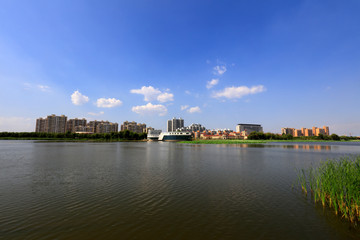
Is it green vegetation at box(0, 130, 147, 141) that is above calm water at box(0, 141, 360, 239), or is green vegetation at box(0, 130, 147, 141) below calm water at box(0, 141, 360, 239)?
above

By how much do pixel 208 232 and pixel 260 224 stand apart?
108 inches

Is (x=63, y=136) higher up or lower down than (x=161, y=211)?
higher up

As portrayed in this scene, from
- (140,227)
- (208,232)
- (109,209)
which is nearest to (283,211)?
(208,232)

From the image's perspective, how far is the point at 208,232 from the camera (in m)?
7.27

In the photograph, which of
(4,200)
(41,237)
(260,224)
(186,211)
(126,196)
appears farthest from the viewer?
(126,196)

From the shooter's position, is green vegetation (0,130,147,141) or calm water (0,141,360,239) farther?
green vegetation (0,130,147,141)

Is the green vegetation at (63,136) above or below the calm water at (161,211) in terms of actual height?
above

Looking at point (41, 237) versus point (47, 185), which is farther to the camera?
point (47, 185)

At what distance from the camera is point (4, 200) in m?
10.8

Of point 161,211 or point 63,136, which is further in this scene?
point 63,136

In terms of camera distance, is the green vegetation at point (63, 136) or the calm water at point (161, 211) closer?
the calm water at point (161, 211)

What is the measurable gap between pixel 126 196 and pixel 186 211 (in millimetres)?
4872

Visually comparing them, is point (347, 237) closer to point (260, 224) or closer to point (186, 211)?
point (260, 224)

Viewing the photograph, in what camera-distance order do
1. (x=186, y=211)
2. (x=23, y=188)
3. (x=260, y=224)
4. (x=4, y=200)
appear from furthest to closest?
(x=23, y=188), (x=4, y=200), (x=186, y=211), (x=260, y=224)
